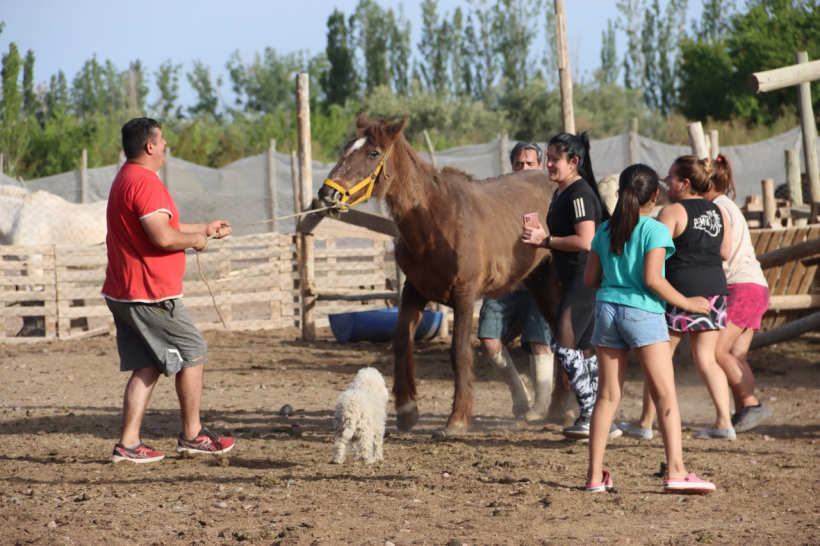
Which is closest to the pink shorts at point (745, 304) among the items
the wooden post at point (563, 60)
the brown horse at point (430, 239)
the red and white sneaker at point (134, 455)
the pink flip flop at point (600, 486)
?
the brown horse at point (430, 239)

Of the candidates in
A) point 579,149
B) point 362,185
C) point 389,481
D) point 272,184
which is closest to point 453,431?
point 389,481

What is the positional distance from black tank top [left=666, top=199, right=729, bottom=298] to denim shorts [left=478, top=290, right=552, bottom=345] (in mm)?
1610

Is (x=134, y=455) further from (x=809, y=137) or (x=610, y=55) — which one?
(x=610, y=55)

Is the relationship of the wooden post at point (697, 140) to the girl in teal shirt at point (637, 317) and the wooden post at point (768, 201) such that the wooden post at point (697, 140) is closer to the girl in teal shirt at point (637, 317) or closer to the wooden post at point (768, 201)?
the wooden post at point (768, 201)

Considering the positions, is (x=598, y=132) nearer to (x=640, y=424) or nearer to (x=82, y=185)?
(x=82, y=185)

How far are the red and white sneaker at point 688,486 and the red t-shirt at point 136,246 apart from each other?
9.47 feet

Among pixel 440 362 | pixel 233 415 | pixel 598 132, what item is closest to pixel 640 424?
pixel 233 415

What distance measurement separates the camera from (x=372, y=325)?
37.0ft

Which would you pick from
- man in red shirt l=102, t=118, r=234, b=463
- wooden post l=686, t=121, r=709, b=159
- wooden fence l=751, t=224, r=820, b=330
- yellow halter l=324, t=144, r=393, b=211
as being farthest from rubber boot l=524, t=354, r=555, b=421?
wooden fence l=751, t=224, r=820, b=330

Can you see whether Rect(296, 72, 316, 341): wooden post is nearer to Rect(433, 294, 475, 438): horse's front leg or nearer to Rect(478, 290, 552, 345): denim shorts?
Rect(478, 290, 552, 345): denim shorts

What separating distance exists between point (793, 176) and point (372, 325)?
673 cm

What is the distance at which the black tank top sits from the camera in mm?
5074

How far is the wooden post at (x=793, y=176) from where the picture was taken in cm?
1227

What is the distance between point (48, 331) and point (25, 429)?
22.3 ft
